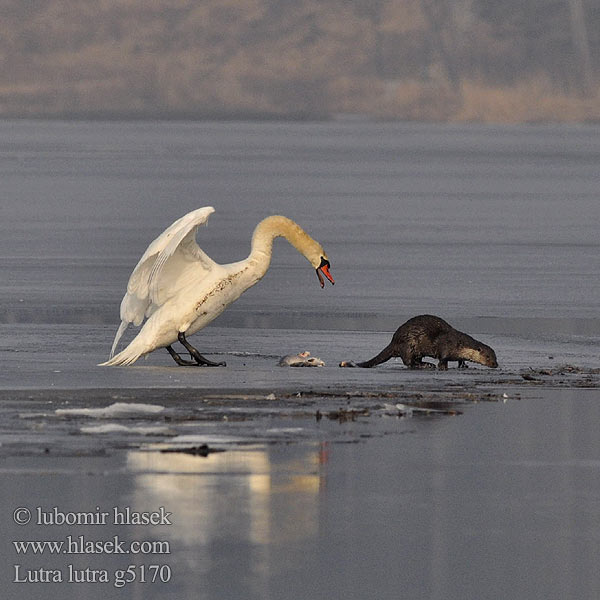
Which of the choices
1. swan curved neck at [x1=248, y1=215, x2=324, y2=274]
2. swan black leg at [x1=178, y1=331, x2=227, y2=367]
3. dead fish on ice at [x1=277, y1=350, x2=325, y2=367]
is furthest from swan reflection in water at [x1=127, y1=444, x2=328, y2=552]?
swan curved neck at [x1=248, y1=215, x2=324, y2=274]

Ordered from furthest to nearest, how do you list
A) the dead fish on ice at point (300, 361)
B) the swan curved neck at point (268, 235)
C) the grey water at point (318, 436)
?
the swan curved neck at point (268, 235) → the dead fish on ice at point (300, 361) → the grey water at point (318, 436)

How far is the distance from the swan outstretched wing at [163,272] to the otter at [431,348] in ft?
4.29

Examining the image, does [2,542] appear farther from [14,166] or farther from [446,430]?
[14,166]

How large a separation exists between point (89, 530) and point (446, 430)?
3.12 m

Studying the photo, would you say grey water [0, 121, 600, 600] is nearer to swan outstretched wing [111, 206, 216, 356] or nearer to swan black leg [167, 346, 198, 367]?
swan black leg [167, 346, 198, 367]

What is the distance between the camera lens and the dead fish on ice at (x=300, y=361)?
13641mm

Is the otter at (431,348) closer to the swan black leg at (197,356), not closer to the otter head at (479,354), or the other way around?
the otter head at (479,354)

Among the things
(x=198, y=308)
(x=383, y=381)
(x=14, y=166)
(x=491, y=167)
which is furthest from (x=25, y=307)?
(x=491, y=167)

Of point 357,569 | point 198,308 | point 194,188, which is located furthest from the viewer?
point 194,188

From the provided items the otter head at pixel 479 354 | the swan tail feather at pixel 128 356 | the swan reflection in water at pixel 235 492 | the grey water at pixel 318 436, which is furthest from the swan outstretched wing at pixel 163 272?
the swan reflection in water at pixel 235 492

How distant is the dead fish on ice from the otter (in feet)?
0.75

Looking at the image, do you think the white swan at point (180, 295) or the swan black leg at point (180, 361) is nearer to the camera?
the white swan at point (180, 295)

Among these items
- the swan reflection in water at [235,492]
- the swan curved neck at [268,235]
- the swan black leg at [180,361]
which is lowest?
the swan reflection in water at [235,492]

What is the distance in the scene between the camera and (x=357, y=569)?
790 cm
